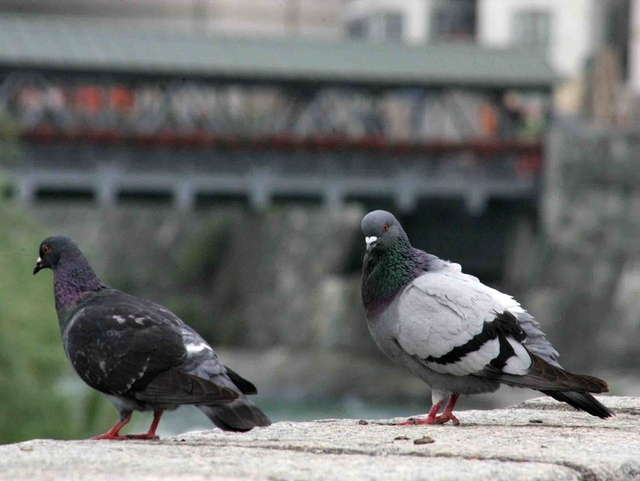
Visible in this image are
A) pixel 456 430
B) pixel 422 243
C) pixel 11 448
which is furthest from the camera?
pixel 422 243

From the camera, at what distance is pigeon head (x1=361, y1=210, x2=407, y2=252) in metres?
5.72

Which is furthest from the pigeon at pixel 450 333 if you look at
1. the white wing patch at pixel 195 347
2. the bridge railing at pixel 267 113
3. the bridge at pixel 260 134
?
the bridge railing at pixel 267 113

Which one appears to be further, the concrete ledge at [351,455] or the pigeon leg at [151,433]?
the pigeon leg at [151,433]

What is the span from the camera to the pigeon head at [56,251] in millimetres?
5492

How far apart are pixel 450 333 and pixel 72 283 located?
1349 mm

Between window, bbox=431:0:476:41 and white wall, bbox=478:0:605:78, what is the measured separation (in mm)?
900

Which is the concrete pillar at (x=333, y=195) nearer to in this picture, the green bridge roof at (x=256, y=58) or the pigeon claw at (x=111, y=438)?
the green bridge roof at (x=256, y=58)

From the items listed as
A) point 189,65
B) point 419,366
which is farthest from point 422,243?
point 419,366

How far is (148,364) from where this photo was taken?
4887 millimetres

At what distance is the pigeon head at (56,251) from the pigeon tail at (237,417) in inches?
43.6

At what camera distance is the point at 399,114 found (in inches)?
1758

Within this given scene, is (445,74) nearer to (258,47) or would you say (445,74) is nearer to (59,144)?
(258,47)

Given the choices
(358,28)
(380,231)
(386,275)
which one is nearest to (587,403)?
(386,275)

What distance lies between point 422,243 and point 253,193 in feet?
15.3
